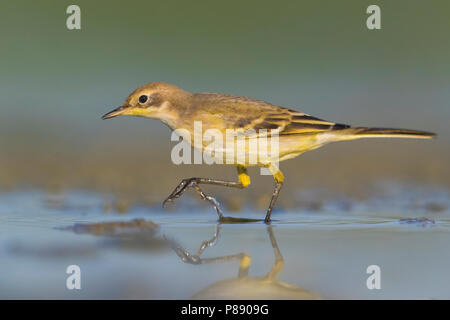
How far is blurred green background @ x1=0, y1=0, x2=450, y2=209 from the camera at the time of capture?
12.8 metres

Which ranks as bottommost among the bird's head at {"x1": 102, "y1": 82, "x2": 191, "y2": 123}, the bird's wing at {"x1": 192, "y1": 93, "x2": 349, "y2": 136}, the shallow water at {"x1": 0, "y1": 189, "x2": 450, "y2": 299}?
the shallow water at {"x1": 0, "y1": 189, "x2": 450, "y2": 299}

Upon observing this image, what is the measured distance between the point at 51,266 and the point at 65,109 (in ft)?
33.8

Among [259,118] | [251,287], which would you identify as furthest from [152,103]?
[251,287]

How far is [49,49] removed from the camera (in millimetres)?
16234

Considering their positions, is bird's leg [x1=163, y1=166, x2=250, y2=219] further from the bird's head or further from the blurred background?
the bird's head

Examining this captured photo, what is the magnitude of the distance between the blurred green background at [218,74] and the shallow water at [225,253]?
3.47m

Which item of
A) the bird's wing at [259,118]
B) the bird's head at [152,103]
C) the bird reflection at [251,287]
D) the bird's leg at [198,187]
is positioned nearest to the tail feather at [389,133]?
the bird's wing at [259,118]

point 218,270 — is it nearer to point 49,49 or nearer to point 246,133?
point 246,133

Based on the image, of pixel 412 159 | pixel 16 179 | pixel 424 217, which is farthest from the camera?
pixel 412 159

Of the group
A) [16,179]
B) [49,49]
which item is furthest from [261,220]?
[49,49]

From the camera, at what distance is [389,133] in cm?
779

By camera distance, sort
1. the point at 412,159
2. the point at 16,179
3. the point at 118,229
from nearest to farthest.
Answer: the point at 118,229 < the point at 16,179 < the point at 412,159

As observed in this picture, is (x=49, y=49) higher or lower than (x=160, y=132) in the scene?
higher

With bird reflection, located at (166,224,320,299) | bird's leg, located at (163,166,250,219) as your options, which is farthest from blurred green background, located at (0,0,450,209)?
bird reflection, located at (166,224,320,299)
